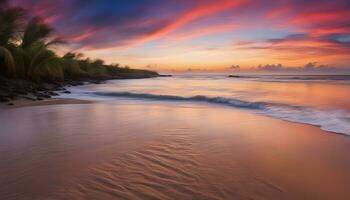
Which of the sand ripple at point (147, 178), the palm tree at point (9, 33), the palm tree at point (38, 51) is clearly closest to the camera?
the sand ripple at point (147, 178)

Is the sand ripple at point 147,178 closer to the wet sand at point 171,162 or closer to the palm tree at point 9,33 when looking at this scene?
the wet sand at point 171,162

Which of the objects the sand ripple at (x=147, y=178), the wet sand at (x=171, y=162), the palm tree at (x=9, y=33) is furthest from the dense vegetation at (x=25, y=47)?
the sand ripple at (x=147, y=178)

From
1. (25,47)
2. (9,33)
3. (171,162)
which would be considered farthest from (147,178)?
(25,47)

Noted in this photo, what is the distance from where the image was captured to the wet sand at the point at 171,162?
2.17m

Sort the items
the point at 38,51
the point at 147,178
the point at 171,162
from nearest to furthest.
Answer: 1. the point at 147,178
2. the point at 171,162
3. the point at 38,51

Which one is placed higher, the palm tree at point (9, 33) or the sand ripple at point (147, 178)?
the palm tree at point (9, 33)

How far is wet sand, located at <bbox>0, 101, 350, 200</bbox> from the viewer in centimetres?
217

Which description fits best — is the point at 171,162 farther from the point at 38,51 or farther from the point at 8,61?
the point at 38,51

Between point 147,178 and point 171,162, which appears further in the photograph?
point 171,162

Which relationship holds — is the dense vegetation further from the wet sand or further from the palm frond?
the wet sand

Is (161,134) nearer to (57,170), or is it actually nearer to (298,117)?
(57,170)

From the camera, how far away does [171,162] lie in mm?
2867

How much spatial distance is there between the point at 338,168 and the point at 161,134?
2316 mm

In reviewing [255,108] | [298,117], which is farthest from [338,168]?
[255,108]
